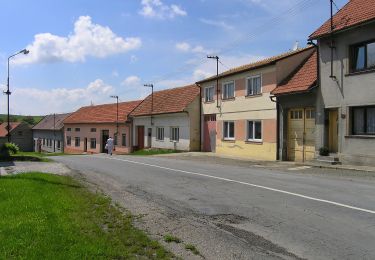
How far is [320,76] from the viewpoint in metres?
20.7

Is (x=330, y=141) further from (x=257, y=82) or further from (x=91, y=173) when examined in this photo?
(x=91, y=173)

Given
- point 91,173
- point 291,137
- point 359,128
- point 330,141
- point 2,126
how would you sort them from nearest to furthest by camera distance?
point 91,173 → point 359,128 → point 330,141 → point 291,137 → point 2,126

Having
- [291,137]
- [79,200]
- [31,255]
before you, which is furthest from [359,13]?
[31,255]

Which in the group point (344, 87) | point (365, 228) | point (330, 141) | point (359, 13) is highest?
point (359, 13)

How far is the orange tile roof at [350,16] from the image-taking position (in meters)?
18.3

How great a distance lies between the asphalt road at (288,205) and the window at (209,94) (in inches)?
703

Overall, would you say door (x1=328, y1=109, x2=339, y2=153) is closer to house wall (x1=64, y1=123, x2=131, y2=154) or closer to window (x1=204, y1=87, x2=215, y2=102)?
window (x1=204, y1=87, x2=215, y2=102)

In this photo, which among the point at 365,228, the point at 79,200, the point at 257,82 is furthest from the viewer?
the point at 257,82

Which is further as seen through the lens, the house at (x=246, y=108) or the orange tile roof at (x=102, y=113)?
the orange tile roof at (x=102, y=113)

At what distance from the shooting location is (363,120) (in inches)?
728

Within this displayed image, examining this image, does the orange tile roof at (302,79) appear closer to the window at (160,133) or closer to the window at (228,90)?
the window at (228,90)

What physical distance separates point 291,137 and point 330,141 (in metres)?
3.16

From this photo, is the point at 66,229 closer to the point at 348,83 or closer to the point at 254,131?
the point at 348,83

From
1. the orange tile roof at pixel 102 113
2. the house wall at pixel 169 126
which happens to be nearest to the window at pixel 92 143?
the orange tile roof at pixel 102 113
